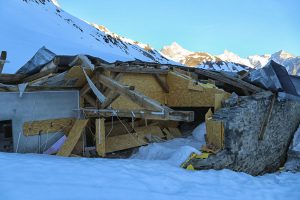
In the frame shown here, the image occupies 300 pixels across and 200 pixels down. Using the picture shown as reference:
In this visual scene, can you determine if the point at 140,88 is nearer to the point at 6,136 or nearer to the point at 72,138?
the point at 72,138

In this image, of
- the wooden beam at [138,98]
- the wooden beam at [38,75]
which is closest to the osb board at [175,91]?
the wooden beam at [138,98]

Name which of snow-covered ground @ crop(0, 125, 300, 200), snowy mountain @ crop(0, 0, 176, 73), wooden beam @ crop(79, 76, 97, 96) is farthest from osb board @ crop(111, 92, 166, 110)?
snowy mountain @ crop(0, 0, 176, 73)

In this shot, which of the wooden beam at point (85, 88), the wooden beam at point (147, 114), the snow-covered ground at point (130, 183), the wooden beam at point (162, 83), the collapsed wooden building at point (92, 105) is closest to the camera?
the snow-covered ground at point (130, 183)

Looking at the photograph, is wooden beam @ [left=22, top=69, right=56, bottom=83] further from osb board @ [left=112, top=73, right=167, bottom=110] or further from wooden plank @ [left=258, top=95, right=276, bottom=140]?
wooden plank @ [left=258, top=95, right=276, bottom=140]

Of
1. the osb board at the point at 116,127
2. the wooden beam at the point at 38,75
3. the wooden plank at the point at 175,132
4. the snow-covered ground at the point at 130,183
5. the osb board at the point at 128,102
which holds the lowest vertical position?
the snow-covered ground at the point at 130,183

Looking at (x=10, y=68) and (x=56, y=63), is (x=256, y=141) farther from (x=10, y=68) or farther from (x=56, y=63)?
(x=10, y=68)

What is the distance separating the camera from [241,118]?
812 centimetres

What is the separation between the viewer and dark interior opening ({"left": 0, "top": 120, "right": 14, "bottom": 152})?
7.98 meters

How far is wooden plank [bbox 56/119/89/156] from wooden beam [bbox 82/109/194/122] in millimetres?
337

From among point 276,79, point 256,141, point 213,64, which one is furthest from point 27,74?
point 213,64

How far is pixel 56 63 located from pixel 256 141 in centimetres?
584

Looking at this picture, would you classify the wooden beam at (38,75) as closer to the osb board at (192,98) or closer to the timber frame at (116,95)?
the timber frame at (116,95)

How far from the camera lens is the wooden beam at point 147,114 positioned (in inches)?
237

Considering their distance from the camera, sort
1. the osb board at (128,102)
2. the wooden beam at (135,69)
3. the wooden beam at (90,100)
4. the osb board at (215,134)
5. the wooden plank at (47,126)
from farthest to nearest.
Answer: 1. the osb board at (128,102)
2. the wooden beam at (90,100)
3. the wooden beam at (135,69)
4. the wooden plank at (47,126)
5. the osb board at (215,134)
